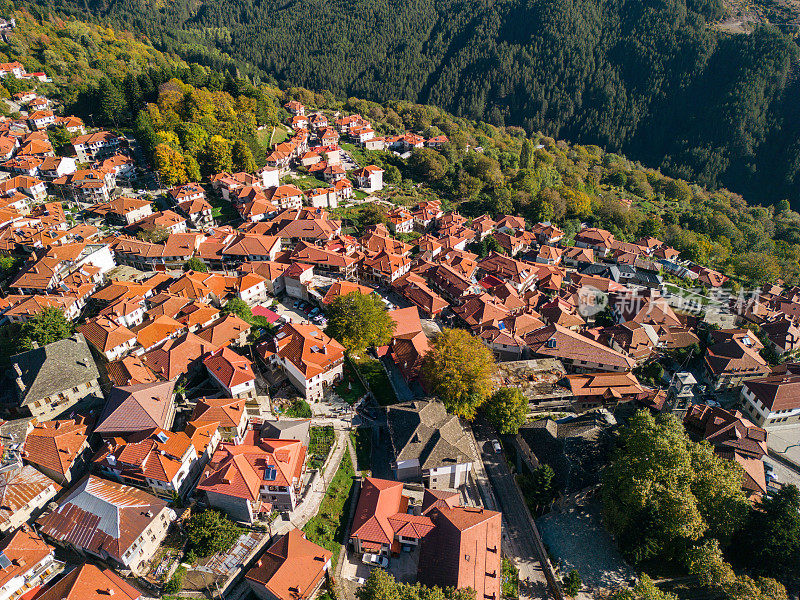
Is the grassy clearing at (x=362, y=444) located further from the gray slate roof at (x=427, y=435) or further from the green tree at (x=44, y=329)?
the green tree at (x=44, y=329)

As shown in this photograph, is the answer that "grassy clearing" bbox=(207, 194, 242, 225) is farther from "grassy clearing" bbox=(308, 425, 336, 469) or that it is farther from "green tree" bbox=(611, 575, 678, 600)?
"green tree" bbox=(611, 575, 678, 600)

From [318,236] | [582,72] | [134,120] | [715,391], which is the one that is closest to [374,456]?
[318,236]

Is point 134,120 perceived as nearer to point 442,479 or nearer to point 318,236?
point 318,236

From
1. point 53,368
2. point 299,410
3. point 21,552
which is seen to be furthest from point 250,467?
point 53,368

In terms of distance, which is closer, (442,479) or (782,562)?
(782,562)

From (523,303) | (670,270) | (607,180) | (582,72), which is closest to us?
(523,303)

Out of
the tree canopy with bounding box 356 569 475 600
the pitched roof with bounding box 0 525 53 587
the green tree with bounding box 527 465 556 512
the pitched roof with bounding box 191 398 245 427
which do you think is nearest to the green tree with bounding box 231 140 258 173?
the pitched roof with bounding box 191 398 245 427
